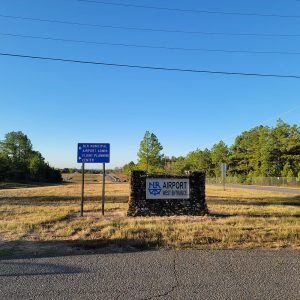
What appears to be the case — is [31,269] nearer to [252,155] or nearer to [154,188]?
[154,188]

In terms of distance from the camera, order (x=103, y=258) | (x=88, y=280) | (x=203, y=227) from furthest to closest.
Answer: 1. (x=203, y=227)
2. (x=103, y=258)
3. (x=88, y=280)

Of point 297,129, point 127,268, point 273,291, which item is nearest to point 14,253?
point 127,268

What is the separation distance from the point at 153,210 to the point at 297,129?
6592cm

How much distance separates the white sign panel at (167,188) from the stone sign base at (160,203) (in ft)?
0.41

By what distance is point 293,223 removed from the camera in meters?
12.8

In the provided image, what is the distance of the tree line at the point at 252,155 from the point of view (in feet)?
193

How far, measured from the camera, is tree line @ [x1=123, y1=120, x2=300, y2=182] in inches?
2318

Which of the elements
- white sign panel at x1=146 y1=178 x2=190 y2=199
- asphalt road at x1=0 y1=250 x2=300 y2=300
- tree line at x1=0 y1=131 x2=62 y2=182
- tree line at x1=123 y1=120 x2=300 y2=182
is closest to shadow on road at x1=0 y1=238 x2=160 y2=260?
asphalt road at x1=0 y1=250 x2=300 y2=300

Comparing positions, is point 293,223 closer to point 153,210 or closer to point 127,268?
point 153,210

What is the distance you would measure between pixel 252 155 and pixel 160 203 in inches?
2921

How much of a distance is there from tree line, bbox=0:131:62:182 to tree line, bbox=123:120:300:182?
26.4 meters

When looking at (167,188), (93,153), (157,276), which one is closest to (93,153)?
(93,153)

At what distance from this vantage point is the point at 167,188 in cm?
1630

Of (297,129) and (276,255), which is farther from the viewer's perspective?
(297,129)
